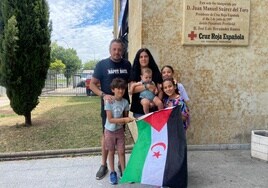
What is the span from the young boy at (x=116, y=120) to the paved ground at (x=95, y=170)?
1.46 ft

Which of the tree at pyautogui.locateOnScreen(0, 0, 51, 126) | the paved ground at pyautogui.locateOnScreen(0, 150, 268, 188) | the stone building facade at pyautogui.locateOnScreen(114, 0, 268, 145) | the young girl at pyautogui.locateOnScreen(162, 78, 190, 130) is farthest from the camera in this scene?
the tree at pyautogui.locateOnScreen(0, 0, 51, 126)

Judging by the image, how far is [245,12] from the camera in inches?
211

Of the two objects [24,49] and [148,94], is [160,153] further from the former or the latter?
[24,49]

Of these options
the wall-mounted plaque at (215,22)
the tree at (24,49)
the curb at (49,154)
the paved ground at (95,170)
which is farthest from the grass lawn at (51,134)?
the wall-mounted plaque at (215,22)

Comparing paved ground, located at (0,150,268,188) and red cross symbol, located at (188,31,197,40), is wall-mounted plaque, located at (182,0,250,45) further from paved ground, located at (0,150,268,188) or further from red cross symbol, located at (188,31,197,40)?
paved ground, located at (0,150,268,188)

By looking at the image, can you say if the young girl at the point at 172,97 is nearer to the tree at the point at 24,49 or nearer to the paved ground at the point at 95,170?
the paved ground at the point at 95,170

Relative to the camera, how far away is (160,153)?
3.58m

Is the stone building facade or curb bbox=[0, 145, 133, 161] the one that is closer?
curb bbox=[0, 145, 133, 161]

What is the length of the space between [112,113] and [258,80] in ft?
10.1

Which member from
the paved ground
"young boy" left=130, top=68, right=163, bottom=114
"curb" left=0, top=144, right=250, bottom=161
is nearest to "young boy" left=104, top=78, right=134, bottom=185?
"young boy" left=130, top=68, right=163, bottom=114

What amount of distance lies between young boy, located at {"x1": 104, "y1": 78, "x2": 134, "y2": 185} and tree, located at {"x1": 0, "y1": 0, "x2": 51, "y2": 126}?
3953 mm

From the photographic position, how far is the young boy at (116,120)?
3.81 m

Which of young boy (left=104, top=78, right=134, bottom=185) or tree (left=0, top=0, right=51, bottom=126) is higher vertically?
tree (left=0, top=0, right=51, bottom=126)

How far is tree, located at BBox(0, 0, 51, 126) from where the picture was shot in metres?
6.90
